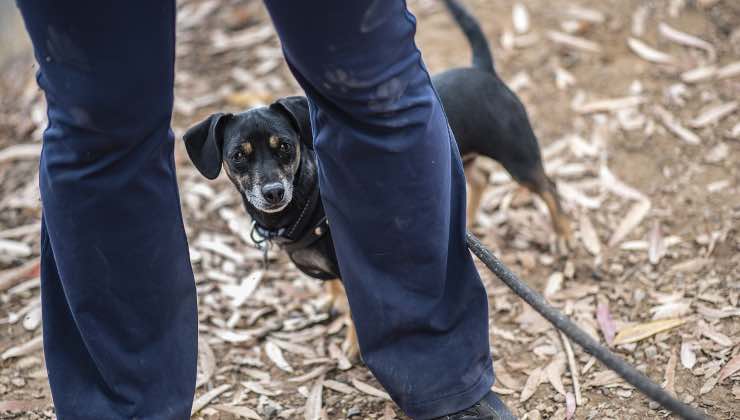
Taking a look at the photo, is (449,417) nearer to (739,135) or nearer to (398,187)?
(398,187)

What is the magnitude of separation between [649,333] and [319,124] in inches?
66.0

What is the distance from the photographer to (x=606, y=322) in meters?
3.23

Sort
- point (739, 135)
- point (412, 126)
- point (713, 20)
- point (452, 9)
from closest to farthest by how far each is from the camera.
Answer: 1. point (412, 126)
2. point (452, 9)
3. point (739, 135)
4. point (713, 20)

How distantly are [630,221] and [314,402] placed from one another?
6.07 ft

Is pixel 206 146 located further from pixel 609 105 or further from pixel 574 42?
pixel 574 42

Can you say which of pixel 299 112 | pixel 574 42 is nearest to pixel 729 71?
pixel 574 42

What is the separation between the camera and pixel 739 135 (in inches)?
168

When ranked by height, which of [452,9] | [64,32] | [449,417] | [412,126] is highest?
[64,32]

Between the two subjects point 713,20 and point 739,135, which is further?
point 713,20

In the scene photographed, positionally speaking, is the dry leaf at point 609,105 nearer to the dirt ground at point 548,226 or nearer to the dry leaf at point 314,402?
the dirt ground at point 548,226

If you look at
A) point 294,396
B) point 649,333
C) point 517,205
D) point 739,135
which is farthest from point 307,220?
point 739,135

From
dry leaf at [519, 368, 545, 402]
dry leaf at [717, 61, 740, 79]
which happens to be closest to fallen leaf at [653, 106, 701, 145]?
dry leaf at [717, 61, 740, 79]

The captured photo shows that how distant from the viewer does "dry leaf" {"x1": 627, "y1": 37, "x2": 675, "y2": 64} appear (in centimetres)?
496

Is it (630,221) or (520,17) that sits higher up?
(520,17)
